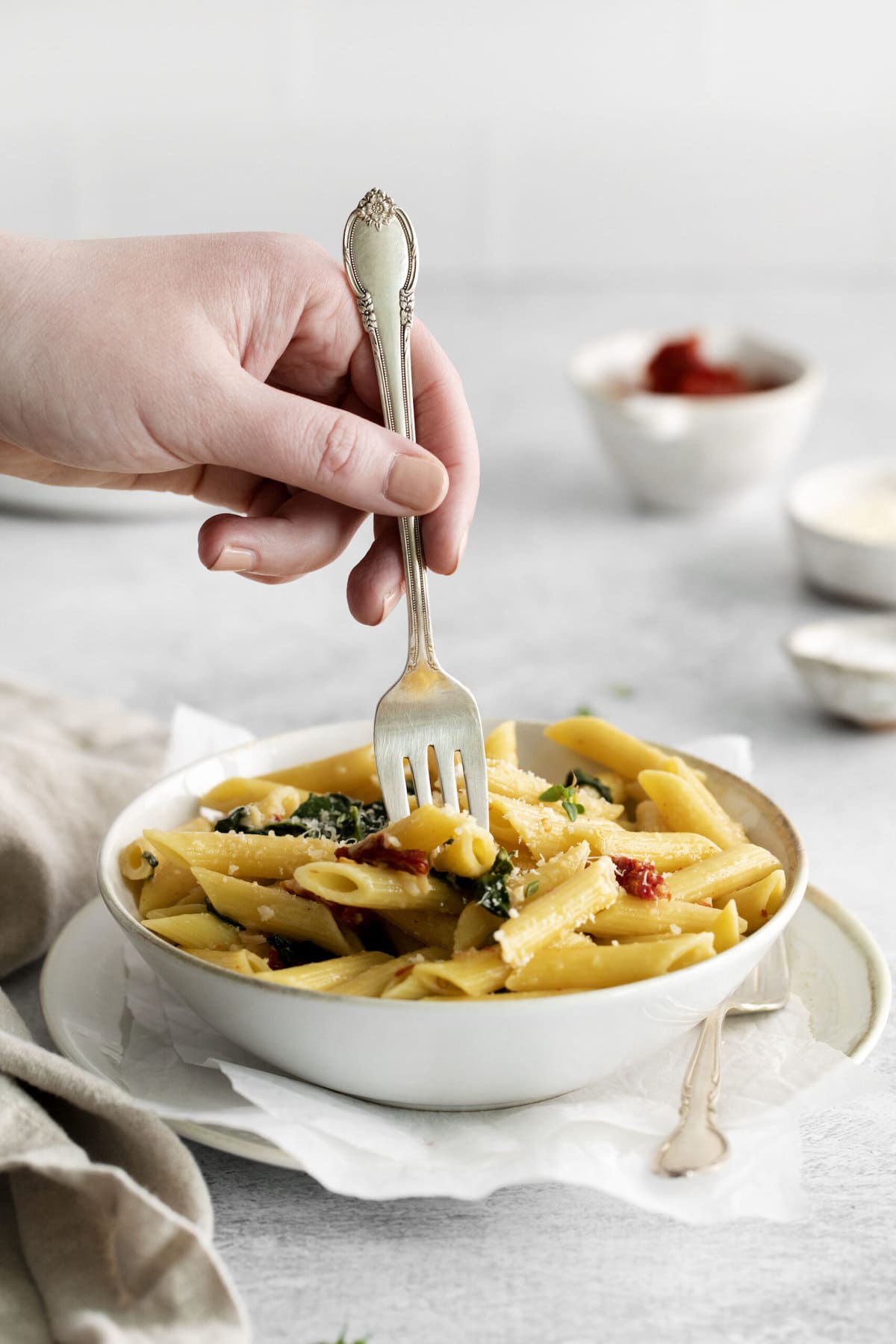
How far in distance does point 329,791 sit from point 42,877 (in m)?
0.35

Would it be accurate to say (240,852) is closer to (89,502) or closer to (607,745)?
(607,745)

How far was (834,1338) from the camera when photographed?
107 cm

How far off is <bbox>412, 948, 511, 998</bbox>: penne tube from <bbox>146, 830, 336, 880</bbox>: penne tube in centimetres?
22

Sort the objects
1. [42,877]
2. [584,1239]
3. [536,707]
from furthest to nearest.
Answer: [536,707] < [42,877] < [584,1239]

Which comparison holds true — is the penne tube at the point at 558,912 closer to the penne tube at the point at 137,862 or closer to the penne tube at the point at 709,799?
the penne tube at the point at 709,799

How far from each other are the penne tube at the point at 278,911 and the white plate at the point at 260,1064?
13 centimetres

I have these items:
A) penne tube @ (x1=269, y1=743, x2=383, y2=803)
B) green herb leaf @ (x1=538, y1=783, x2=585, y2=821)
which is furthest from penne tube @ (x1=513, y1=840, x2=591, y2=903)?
penne tube @ (x1=269, y1=743, x2=383, y2=803)

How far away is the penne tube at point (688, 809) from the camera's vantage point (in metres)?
1.51

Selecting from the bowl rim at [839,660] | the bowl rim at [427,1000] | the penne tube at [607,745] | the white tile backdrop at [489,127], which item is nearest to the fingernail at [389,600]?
the penne tube at [607,745]

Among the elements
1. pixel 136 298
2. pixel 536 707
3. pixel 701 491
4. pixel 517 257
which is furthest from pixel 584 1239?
pixel 517 257

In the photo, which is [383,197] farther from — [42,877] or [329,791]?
[42,877]

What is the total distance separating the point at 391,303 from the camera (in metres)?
1.51

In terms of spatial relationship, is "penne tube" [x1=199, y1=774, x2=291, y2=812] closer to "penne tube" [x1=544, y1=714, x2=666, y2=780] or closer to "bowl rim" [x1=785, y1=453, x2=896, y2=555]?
"penne tube" [x1=544, y1=714, x2=666, y2=780]

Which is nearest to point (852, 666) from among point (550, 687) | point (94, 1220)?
point (550, 687)
